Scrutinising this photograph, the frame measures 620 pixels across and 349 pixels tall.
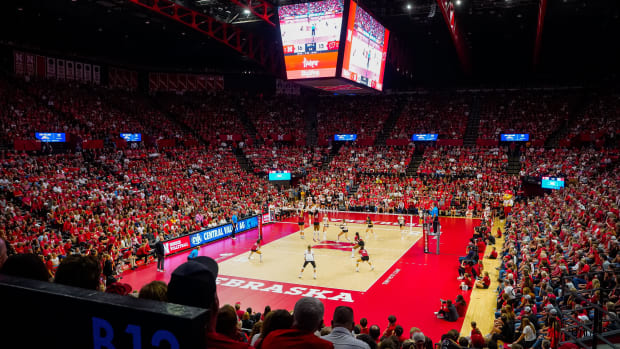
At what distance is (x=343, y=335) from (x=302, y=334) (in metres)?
1.03

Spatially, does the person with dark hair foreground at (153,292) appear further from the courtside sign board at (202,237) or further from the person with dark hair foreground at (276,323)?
the courtside sign board at (202,237)

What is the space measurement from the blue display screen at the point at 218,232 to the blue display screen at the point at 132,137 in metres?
16.4

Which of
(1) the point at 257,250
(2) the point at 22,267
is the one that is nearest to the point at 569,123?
(1) the point at 257,250

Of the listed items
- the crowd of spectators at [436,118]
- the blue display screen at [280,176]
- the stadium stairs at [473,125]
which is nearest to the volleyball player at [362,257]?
the blue display screen at [280,176]

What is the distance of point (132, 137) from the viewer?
129 feet

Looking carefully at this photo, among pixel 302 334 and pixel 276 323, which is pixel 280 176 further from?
pixel 302 334

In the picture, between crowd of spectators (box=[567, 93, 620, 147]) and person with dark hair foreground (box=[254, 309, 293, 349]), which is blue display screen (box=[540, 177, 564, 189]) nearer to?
crowd of spectators (box=[567, 93, 620, 147])

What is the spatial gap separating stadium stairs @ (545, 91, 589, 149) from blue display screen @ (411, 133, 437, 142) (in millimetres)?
10338

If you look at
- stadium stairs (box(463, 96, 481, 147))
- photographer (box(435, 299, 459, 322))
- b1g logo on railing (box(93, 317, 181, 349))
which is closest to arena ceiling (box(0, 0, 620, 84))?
stadium stairs (box(463, 96, 481, 147))

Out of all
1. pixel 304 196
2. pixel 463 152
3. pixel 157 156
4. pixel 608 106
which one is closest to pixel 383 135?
pixel 463 152

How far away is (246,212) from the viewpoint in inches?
1225

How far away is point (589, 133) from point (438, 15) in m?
17.9

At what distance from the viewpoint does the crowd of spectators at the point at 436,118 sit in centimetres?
4506

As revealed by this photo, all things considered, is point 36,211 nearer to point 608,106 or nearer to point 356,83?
point 356,83
